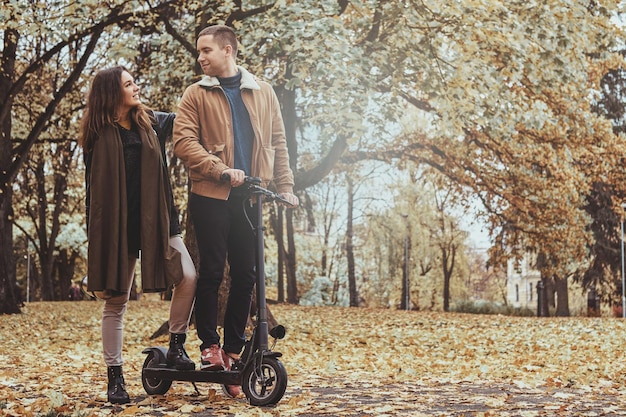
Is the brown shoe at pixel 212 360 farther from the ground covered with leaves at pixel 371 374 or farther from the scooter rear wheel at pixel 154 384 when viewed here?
the scooter rear wheel at pixel 154 384

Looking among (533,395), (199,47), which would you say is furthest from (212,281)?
(533,395)

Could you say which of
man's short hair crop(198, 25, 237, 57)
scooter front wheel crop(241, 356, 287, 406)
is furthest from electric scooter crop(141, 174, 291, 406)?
man's short hair crop(198, 25, 237, 57)

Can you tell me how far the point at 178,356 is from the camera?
4.93 meters

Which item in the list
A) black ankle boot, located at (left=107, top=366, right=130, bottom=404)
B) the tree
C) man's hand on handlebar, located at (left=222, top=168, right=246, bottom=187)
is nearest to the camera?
man's hand on handlebar, located at (left=222, top=168, right=246, bottom=187)

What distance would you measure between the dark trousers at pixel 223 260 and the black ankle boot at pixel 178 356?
12 cm

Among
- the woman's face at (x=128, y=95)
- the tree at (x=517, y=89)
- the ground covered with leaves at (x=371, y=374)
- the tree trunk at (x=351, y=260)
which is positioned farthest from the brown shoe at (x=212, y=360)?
the tree trunk at (x=351, y=260)

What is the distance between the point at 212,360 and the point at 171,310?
15.0 inches

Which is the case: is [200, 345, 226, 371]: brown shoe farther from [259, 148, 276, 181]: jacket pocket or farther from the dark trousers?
[259, 148, 276, 181]: jacket pocket

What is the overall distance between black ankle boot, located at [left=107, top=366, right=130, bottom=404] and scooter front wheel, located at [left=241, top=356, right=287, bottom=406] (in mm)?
725

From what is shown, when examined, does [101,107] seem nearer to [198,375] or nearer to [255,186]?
[255,186]

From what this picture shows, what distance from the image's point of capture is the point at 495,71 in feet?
44.2

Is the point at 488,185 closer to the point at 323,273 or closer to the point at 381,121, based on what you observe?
the point at 381,121

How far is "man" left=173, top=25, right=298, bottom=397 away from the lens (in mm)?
4930

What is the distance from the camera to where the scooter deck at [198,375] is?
4.74m
